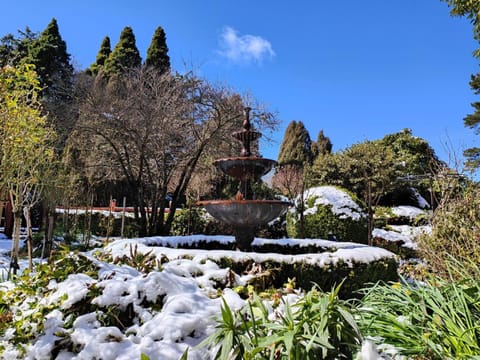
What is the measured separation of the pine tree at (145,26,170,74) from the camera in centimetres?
Result: 2283

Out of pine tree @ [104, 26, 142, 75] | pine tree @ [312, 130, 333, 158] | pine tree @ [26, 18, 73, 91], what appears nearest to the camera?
pine tree @ [26, 18, 73, 91]

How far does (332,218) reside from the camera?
28.1 ft

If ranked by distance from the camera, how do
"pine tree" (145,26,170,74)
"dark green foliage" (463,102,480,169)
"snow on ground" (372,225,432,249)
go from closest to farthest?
"snow on ground" (372,225,432,249) < "dark green foliage" (463,102,480,169) < "pine tree" (145,26,170,74)

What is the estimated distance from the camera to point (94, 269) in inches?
115

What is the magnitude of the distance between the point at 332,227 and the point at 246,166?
4233 mm

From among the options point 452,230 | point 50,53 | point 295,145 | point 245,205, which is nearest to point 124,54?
point 50,53

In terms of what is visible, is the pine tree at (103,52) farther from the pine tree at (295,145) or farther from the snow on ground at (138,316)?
the snow on ground at (138,316)

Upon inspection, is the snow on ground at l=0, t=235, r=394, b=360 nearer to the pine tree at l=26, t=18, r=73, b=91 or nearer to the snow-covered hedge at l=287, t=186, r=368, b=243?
the snow-covered hedge at l=287, t=186, r=368, b=243

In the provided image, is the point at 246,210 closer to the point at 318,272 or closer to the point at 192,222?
the point at 318,272

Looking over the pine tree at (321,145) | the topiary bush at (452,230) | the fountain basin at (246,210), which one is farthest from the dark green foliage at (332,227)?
the pine tree at (321,145)

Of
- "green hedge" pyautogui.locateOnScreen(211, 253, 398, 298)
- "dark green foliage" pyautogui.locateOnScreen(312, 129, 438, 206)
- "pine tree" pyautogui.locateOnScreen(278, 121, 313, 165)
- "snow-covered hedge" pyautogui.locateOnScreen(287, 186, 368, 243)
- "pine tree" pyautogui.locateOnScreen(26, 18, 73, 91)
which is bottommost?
"green hedge" pyautogui.locateOnScreen(211, 253, 398, 298)

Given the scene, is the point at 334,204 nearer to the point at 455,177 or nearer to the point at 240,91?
the point at 455,177

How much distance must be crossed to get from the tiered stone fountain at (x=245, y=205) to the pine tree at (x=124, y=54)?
18.5 metres

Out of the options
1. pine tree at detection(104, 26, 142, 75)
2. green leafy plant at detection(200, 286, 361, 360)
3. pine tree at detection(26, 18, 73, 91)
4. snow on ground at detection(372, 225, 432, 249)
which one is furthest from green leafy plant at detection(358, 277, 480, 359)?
pine tree at detection(26, 18, 73, 91)
